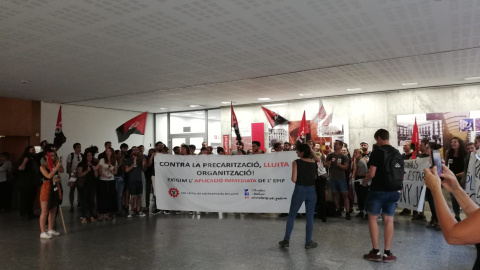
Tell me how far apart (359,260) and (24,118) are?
38.7ft

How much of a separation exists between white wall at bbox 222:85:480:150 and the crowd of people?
9.75 feet

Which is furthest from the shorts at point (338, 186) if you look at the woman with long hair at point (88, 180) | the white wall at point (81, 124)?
the white wall at point (81, 124)

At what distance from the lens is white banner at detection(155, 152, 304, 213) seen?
7.99 metres

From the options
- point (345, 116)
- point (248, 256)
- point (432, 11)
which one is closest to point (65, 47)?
point (248, 256)

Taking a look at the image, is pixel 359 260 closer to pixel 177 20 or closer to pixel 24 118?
pixel 177 20

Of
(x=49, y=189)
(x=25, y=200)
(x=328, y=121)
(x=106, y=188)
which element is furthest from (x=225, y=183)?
(x=328, y=121)

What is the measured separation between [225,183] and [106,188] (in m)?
2.80

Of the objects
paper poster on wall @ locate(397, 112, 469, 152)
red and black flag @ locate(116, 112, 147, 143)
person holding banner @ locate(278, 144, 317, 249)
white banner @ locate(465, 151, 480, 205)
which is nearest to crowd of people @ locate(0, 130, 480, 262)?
person holding banner @ locate(278, 144, 317, 249)

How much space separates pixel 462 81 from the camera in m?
10.2

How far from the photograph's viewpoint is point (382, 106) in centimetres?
1189

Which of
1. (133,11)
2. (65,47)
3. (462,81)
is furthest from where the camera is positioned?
(462,81)

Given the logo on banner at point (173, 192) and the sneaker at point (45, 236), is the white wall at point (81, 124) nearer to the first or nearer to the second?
the logo on banner at point (173, 192)

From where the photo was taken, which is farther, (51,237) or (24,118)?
(24,118)

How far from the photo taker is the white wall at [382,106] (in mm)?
10758
